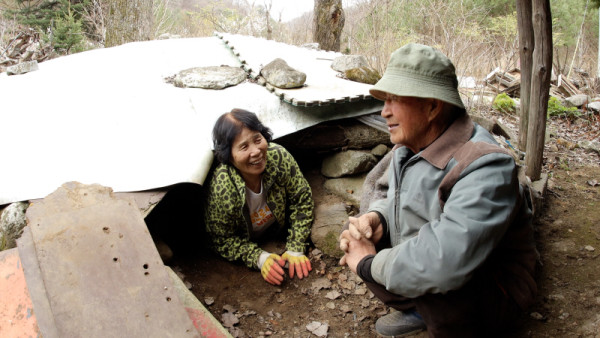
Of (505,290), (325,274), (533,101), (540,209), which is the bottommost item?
(325,274)

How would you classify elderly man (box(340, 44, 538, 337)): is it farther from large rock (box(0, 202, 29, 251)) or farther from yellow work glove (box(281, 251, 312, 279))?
large rock (box(0, 202, 29, 251))

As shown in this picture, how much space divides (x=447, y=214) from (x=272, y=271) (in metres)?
1.78

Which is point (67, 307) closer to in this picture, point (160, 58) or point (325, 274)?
point (325, 274)

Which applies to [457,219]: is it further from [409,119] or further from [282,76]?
[282,76]

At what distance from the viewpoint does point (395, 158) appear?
82.0 inches

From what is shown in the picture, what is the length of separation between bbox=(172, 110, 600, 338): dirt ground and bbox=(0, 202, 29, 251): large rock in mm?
1102

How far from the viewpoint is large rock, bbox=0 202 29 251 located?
2721 millimetres

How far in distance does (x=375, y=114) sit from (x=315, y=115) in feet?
2.12

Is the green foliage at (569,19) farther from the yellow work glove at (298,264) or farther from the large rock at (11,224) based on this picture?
the large rock at (11,224)

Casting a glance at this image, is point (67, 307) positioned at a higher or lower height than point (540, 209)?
higher

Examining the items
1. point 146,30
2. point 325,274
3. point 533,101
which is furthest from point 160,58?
point 146,30

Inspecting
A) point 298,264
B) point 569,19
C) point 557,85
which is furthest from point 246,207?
point 569,19

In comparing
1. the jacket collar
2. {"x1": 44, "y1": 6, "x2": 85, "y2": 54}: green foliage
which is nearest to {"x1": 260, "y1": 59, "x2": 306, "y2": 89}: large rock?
the jacket collar

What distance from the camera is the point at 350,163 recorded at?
150 inches
